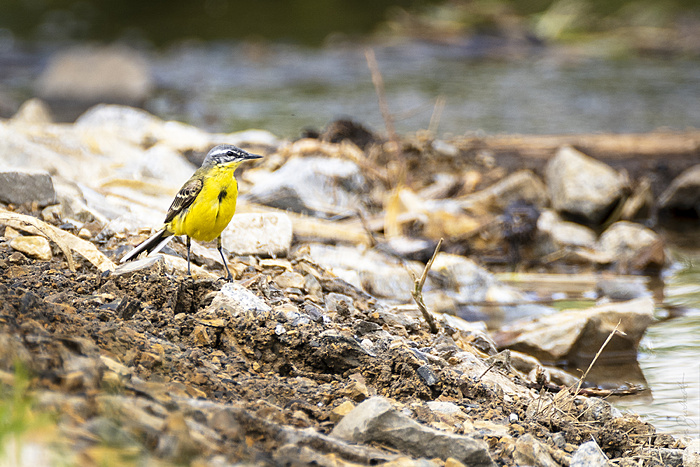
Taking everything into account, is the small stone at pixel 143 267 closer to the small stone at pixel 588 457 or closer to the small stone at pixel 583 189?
the small stone at pixel 588 457

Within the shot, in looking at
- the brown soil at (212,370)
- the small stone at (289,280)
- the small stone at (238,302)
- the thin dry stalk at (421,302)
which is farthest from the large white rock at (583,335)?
the small stone at (238,302)

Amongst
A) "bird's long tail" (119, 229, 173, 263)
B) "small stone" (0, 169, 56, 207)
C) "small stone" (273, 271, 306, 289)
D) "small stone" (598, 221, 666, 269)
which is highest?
"small stone" (0, 169, 56, 207)

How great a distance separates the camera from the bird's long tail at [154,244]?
4091mm

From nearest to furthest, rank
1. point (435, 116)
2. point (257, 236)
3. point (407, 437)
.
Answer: point (407, 437) → point (257, 236) → point (435, 116)

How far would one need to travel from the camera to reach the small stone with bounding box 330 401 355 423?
9.08 feet

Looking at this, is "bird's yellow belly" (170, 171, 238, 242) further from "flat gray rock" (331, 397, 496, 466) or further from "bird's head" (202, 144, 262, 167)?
"flat gray rock" (331, 397, 496, 466)

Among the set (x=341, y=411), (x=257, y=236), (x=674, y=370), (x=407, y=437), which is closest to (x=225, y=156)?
(x=257, y=236)

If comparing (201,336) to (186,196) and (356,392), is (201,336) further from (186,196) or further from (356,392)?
(186,196)

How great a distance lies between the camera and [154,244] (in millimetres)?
4172

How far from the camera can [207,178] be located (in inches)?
157

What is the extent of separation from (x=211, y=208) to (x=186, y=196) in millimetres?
213

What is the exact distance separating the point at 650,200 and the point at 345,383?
23.8ft

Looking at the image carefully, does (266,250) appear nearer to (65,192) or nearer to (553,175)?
(65,192)

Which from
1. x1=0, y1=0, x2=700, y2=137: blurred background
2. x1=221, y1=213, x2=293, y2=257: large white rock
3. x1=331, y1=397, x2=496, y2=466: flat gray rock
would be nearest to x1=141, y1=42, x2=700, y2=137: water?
x1=0, y1=0, x2=700, y2=137: blurred background
